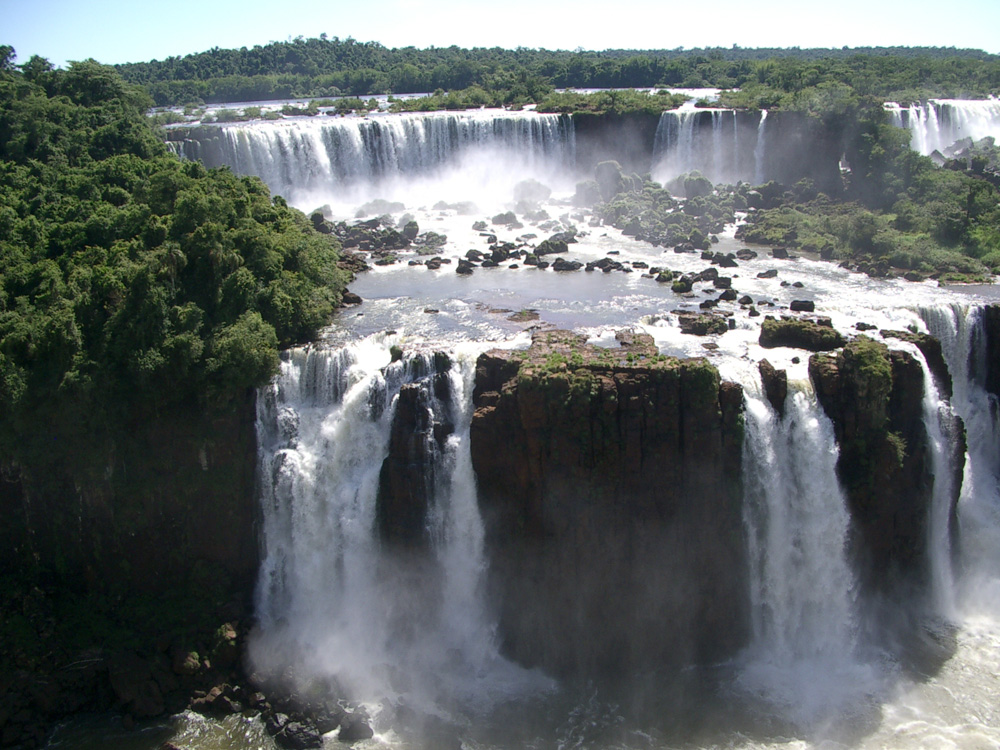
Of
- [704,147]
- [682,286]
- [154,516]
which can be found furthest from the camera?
[704,147]

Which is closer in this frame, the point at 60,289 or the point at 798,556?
the point at 798,556

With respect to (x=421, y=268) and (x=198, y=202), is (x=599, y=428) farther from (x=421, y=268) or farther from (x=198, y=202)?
(x=421, y=268)

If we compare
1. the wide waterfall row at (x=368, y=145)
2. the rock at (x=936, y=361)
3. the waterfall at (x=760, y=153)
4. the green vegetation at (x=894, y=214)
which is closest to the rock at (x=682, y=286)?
the green vegetation at (x=894, y=214)

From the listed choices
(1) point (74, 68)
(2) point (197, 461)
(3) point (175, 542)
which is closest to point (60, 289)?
(2) point (197, 461)

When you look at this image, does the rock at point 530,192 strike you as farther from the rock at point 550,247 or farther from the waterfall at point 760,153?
the waterfall at point 760,153

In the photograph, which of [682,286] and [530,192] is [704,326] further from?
[530,192]

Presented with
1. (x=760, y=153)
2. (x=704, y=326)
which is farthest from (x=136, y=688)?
(x=760, y=153)
